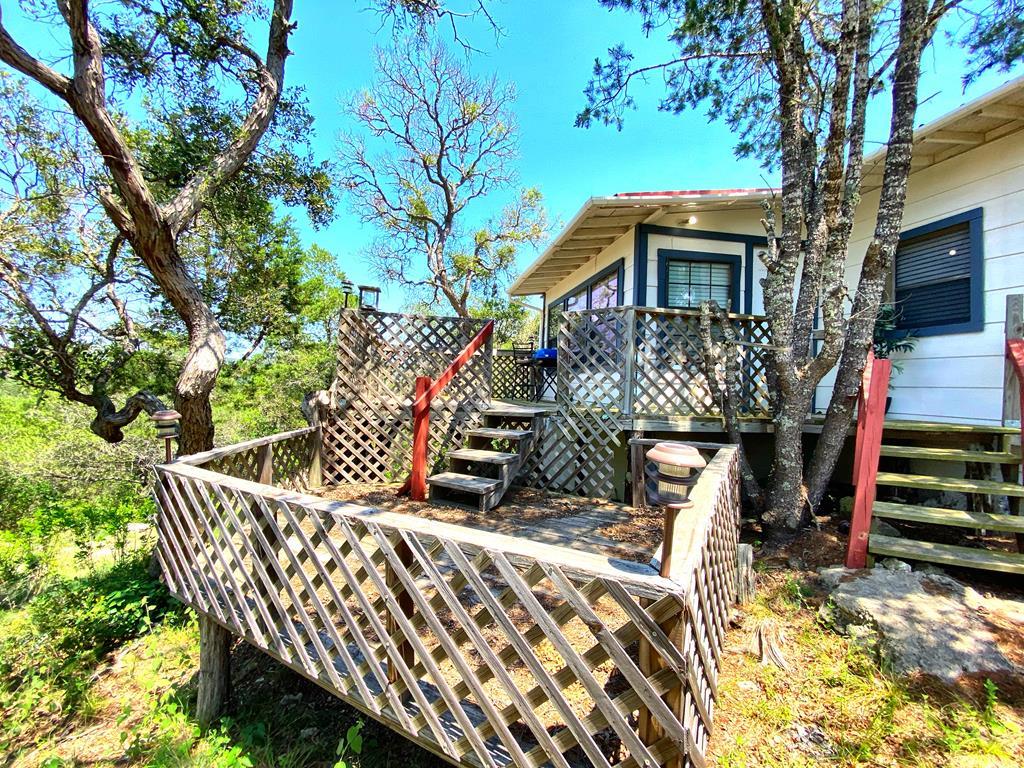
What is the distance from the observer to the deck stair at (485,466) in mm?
4324

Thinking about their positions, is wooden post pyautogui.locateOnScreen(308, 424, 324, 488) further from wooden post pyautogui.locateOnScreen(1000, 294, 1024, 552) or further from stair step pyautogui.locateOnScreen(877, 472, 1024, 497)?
wooden post pyautogui.locateOnScreen(1000, 294, 1024, 552)

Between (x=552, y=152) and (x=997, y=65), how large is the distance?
41.9 ft

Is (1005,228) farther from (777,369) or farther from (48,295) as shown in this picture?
(48,295)

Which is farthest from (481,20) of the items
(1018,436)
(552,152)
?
(552,152)

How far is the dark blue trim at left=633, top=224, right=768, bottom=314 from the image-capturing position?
19.5 feet

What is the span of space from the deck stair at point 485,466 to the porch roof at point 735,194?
10.0 ft

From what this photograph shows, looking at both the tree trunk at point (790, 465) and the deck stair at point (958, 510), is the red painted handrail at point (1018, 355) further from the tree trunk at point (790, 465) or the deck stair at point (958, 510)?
the tree trunk at point (790, 465)

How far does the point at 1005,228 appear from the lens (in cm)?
394

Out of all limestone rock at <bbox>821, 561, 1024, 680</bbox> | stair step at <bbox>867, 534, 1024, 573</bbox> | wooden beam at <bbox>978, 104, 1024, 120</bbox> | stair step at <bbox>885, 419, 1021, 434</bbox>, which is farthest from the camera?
wooden beam at <bbox>978, 104, 1024, 120</bbox>

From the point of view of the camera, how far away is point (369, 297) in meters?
5.67

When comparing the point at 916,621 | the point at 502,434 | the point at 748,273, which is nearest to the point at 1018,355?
the point at 916,621

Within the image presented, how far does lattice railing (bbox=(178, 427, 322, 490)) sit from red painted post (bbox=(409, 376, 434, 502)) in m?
1.39

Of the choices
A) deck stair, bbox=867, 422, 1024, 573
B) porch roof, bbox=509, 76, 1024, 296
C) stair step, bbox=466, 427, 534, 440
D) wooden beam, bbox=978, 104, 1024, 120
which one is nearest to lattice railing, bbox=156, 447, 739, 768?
deck stair, bbox=867, 422, 1024, 573

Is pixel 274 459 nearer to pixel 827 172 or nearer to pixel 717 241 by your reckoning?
pixel 827 172
